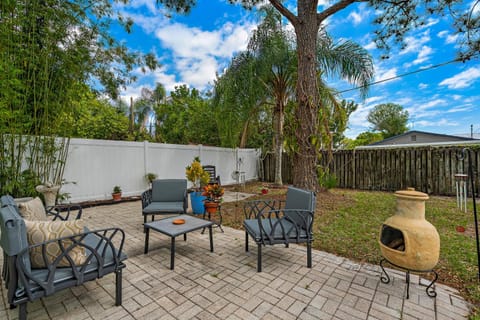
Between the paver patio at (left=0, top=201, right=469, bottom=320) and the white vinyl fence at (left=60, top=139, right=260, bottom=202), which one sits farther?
the white vinyl fence at (left=60, top=139, right=260, bottom=202)

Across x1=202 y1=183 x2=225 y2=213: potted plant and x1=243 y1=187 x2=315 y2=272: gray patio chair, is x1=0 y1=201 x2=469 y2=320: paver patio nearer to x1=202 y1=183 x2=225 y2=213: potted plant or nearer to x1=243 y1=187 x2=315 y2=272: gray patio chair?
x1=243 y1=187 x2=315 y2=272: gray patio chair

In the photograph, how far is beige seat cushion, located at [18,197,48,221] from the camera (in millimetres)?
1957

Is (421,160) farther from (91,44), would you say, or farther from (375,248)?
(91,44)

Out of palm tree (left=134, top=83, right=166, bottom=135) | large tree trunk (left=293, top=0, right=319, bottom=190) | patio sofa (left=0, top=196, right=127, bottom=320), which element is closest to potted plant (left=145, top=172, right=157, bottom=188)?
large tree trunk (left=293, top=0, right=319, bottom=190)

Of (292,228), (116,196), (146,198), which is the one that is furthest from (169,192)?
(116,196)

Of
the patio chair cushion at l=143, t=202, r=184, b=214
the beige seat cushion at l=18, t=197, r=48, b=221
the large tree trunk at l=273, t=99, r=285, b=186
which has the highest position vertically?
the large tree trunk at l=273, t=99, r=285, b=186

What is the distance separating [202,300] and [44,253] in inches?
48.9

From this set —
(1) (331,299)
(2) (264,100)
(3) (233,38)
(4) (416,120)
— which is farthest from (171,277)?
(4) (416,120)

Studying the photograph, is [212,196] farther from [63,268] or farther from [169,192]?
[63,268]

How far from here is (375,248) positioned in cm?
284

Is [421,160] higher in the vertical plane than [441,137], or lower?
lower

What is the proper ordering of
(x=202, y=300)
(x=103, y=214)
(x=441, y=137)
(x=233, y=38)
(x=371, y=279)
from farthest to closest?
(x=441, y=137) < (x=233, y=38) < (x=103, y=214) < (x=371, y=279) < (x=202, y=300)

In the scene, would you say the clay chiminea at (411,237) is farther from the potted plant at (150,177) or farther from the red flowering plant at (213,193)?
the potted plant at (150,177)

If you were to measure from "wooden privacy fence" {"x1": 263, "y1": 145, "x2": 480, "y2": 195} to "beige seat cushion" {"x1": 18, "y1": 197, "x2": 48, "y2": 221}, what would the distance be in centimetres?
556
